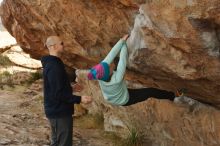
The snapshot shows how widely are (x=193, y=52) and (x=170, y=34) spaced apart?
334mm

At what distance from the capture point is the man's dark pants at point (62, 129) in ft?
20.1

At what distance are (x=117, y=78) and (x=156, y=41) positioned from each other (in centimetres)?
84

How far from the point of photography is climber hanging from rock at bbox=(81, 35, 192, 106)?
5957mm

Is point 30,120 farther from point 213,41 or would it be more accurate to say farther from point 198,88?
point 213,41

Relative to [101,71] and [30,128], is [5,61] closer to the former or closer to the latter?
[30,128]

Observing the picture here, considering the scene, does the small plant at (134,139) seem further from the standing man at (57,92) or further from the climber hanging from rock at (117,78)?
the standing man at (57,92)

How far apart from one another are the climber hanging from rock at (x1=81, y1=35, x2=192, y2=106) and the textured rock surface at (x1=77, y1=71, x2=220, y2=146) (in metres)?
1.04

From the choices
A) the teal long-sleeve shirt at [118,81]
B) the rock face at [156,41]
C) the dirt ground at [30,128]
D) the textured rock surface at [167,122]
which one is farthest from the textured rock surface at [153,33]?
the dirt ground at [30,128]

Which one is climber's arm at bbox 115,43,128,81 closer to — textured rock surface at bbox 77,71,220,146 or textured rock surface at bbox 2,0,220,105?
textured rock surface at bbox 2,0,220,105

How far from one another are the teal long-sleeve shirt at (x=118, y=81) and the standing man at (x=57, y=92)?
1.05ft

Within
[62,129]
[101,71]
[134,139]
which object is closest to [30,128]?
[134,139]

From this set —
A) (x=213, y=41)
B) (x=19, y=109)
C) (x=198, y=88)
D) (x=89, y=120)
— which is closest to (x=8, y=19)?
(x=19, y=109)

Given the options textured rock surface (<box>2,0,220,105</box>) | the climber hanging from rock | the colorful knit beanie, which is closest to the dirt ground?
textured rock surface (<box>2,0,220,105</box>)

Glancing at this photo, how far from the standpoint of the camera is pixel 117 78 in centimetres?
599
